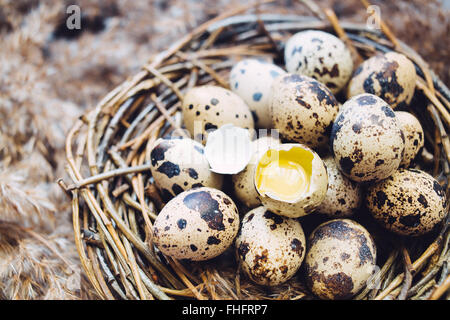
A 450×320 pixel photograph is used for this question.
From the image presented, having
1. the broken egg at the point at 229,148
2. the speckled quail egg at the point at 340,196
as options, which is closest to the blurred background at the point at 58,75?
the broken egg at the point at 229,148

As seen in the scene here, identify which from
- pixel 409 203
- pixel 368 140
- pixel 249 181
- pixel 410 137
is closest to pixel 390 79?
pixel 410 137

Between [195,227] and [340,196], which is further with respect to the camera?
[340,196]

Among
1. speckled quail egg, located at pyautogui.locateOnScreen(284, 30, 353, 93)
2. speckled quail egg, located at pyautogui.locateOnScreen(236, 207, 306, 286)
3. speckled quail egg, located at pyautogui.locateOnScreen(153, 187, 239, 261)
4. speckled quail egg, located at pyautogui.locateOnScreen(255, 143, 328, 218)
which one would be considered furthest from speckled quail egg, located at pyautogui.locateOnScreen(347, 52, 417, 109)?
speckled quail egg, located at pyautogui.locateOnScreen(153, 187, 239, 261)

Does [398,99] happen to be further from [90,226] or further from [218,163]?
[90,226]

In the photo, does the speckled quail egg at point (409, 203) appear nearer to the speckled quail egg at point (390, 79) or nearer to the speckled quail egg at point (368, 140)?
the speckled quail egg at point (368, 140)

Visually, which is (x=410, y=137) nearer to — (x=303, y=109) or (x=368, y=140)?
(x=368, y=140)

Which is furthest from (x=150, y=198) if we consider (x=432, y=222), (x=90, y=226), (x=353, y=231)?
(x=432, y=222)
